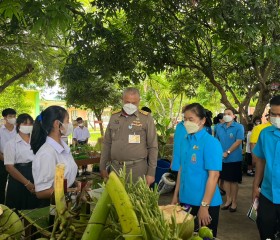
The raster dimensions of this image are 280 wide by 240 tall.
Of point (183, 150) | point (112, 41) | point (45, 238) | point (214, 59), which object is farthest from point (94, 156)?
point (45, 238)

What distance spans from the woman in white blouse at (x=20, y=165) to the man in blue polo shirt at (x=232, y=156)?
3027 millimetres

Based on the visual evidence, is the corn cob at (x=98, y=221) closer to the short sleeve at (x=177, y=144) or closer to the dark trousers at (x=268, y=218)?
the dark trousers at (x=268, y=218)

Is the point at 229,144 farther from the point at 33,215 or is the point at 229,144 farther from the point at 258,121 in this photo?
the point at 33,215

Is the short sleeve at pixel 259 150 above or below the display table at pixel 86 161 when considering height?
above

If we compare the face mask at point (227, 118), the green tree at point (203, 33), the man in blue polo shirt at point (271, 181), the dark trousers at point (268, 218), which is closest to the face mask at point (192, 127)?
the man in blue polo shirt at point (271, 181)

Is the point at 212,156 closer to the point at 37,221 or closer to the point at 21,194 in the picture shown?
the point at 37,221

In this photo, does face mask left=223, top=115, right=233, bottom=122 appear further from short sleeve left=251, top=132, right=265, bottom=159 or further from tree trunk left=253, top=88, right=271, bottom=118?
tree trunk left=253, top=88, right=271, bottom=118

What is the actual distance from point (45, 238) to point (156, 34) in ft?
20.3

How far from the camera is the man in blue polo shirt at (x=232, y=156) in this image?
5102 millimetres

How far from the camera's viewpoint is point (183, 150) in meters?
2.74

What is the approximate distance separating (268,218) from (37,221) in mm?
1926

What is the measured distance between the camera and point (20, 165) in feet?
11.0

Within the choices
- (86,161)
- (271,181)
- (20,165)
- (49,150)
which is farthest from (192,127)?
(86,161)

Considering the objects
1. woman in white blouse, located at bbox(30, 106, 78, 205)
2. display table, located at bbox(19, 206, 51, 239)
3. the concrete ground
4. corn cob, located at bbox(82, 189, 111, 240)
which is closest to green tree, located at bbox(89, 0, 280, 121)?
the concrete ground
